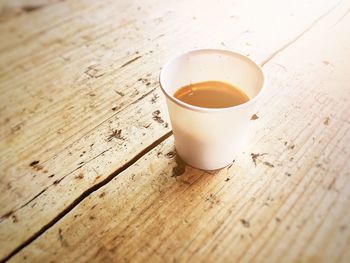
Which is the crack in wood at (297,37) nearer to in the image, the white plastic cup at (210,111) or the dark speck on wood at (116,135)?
the white plastic cup at (210,111)

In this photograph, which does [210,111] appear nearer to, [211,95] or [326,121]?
[211,95]

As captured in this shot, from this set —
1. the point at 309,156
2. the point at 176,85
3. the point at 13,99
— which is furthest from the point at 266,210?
the point at 13,99

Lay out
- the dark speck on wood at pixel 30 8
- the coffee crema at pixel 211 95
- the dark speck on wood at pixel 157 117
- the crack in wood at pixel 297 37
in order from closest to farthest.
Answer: the coffee crema at pixel 211 95 → the dark speck on wood at pixel 157 117 → the crack in wood at pixel 297 37 → the dark speck on wood at pixel 30 8

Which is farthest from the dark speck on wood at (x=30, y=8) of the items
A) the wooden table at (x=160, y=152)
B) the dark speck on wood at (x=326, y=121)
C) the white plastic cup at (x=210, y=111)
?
the dark speck on wood at (x=326, y=121)

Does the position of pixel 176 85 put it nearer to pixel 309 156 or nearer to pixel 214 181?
pixel 214 181

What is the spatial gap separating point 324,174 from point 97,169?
1.59 ft

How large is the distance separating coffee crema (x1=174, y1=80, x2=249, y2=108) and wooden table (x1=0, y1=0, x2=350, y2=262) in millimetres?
119

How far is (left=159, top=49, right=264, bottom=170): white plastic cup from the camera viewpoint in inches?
18.0

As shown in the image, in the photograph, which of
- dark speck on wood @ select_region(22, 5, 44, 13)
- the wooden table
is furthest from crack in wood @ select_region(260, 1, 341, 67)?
dark speck on wood @ select_region(22, 5, 44, 13)

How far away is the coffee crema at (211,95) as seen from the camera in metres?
0.58

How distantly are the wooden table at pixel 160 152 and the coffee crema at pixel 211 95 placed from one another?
12 centimetres

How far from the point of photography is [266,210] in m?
0.51

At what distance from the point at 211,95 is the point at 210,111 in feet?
0.57

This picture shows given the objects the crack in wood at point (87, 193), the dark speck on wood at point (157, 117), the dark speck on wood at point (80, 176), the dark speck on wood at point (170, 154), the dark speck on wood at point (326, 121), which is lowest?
the dark speck on wood at point (326, 121)
